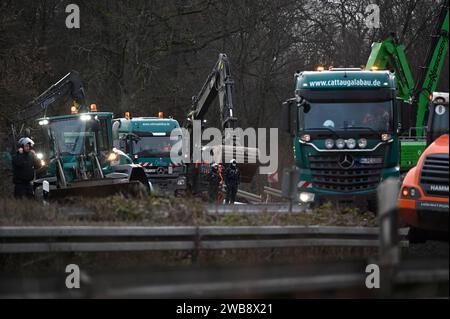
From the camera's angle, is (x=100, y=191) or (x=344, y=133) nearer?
(x=100, y=191)

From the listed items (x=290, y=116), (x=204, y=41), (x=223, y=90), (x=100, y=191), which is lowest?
(x=100, y=191)

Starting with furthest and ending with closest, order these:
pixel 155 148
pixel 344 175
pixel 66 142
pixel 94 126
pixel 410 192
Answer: pixel 155 148 → pixel 94 126 → pixel 66 142 → pixel 344 175 → pixel 410 192

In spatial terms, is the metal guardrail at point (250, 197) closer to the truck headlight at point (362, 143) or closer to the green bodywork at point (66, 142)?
the green bodywork at point (66, 142)

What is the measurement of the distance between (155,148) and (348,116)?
13857 mm

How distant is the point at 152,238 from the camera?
33.1 ft

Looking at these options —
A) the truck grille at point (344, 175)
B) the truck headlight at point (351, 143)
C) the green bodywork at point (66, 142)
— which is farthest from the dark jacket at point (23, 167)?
the truck headlight at point (351, 143)

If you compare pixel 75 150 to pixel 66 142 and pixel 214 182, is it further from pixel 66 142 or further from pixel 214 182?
pixel 214 182

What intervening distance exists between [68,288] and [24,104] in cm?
1747

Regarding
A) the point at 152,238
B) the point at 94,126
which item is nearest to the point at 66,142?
the point at 94,126

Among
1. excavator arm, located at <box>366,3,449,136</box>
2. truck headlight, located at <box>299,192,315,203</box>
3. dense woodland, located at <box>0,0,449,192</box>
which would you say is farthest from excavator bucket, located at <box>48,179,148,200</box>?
dense woodland, located at <box>0,0,449,192</box>

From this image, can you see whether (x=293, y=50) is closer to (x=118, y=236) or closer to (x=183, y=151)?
(x=183, y=151)

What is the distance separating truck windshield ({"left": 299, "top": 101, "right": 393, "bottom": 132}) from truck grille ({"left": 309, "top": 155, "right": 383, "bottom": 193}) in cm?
67

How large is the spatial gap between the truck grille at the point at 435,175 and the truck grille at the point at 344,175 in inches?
165
